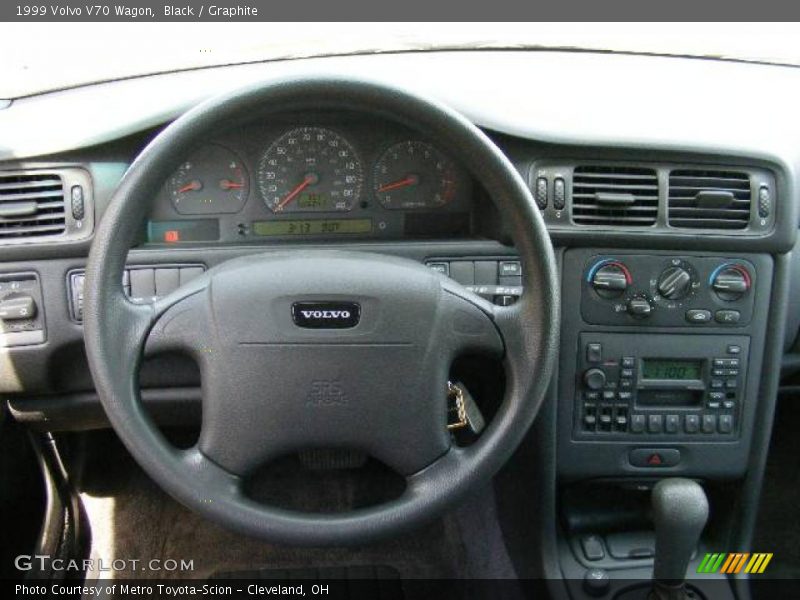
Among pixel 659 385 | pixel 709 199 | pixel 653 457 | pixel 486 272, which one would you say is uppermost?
pixel 709 199

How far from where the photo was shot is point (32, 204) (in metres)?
1.70

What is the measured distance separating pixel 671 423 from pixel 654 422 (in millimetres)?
39

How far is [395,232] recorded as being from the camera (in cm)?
186

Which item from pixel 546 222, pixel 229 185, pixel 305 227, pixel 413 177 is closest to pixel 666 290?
pixel 546 222

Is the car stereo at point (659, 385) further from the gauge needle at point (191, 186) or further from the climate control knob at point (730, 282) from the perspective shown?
the gauge needle at point (191, 186)

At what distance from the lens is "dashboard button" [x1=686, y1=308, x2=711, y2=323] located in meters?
1.83

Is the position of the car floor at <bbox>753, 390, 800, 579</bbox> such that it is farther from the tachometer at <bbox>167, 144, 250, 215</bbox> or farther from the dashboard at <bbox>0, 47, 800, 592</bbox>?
the tachometer at <bbox>167, 144, 250, 215</bbox>

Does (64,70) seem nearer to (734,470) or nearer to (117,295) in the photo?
(117,295)

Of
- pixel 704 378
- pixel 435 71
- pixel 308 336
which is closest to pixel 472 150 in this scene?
pixel 308 336

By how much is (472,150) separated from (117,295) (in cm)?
59

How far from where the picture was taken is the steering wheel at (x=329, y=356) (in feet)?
4.31

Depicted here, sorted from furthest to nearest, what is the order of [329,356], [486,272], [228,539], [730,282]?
[228,539] < [730,282] < [486,272] < [329,356]

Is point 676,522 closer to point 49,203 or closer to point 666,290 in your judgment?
point 666,290

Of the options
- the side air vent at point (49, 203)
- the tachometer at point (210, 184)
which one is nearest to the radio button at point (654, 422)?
the tachometer at point (210, 184)
